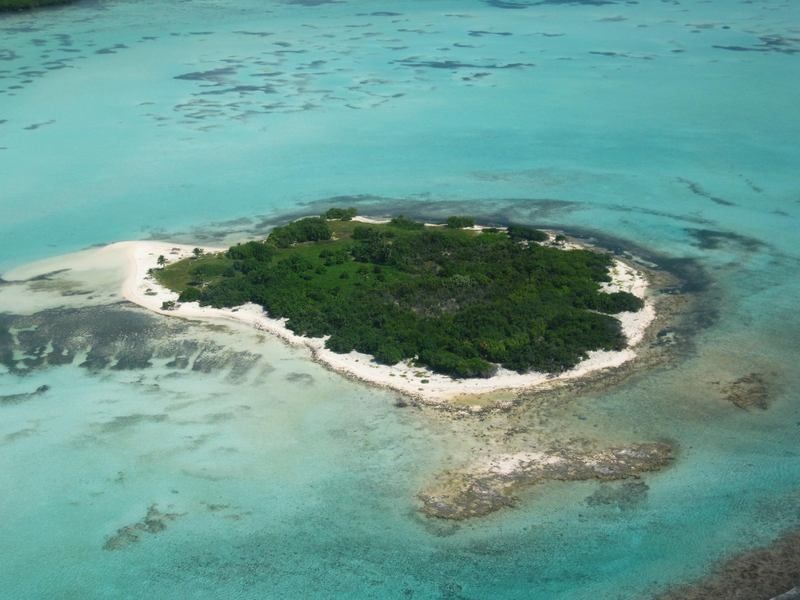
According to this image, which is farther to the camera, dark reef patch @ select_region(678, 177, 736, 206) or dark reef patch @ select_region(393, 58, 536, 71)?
dark reef patch @ select_region(393, 58, 536, 71)

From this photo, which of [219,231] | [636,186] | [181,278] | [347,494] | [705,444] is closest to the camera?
[347,494]

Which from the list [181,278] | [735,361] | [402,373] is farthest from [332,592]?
[181,278]

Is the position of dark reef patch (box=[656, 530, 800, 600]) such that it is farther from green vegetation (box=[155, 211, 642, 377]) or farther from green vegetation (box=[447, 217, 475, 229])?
green vegetation (box=[447, 217, 475, 229])

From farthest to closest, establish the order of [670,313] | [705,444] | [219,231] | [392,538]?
1. [219,231]
2. [670,313]
3. [705,444]
4. [392,538]

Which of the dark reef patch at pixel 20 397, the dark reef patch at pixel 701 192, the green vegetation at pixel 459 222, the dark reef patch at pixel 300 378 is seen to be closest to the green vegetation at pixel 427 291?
the green vegetation at pixel 459 222

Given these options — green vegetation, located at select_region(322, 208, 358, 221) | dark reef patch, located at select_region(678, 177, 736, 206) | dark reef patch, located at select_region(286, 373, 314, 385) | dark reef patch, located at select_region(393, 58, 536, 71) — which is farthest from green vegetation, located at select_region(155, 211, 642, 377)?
dark reef patch, located at select_region(393, 58, 536, 71)

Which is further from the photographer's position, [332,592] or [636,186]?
[636,186]

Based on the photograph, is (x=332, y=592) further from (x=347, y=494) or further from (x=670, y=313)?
(x=670, y=313)

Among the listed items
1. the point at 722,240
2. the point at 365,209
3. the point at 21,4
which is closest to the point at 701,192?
the point at 722,240
